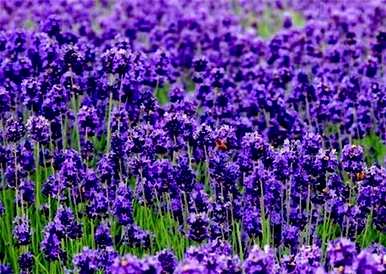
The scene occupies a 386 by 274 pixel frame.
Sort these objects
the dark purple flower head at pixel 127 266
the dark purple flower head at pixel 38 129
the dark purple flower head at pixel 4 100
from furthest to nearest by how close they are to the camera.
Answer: the dark purple flower head at pixel 4 100
the dark purple flower head at pixel 38 129
the dark purple flower head at pixel 127 266

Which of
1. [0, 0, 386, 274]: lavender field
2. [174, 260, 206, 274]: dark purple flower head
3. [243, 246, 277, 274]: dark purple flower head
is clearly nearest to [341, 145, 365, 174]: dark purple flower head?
[0, 0, 386, 274]: lavender field

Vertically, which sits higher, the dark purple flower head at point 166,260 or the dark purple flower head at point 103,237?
the dark purple flower head at point 166,260

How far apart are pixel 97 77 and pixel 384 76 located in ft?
9.31

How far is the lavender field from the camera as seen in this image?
15.5 feet

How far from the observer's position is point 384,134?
22.3 feet

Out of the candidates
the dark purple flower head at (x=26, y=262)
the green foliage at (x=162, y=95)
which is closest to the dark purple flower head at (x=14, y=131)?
the dark purple flower head at (x=26, y=262)

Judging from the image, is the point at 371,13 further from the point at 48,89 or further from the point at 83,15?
the point at 48,89

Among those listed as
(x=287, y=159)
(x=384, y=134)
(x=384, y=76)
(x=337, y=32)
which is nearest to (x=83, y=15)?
(x=337, y=32)

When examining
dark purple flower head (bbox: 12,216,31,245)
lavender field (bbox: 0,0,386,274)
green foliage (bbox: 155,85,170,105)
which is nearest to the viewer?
lavender field (bbox: 0,0,386,274)

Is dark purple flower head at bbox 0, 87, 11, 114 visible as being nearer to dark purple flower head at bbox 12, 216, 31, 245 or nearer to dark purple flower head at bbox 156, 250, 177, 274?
dark purple flower head at bbox 12, 216, 31, 245

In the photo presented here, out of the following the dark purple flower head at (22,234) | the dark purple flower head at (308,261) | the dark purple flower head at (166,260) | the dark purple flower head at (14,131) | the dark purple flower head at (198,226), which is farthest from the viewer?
the dark purple flower head at (14,131)

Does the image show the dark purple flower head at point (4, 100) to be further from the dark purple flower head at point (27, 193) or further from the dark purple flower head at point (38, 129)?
the dark purple flower head at point (38, 129)

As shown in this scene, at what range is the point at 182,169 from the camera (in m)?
5.24

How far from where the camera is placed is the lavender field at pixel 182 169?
4.73m
